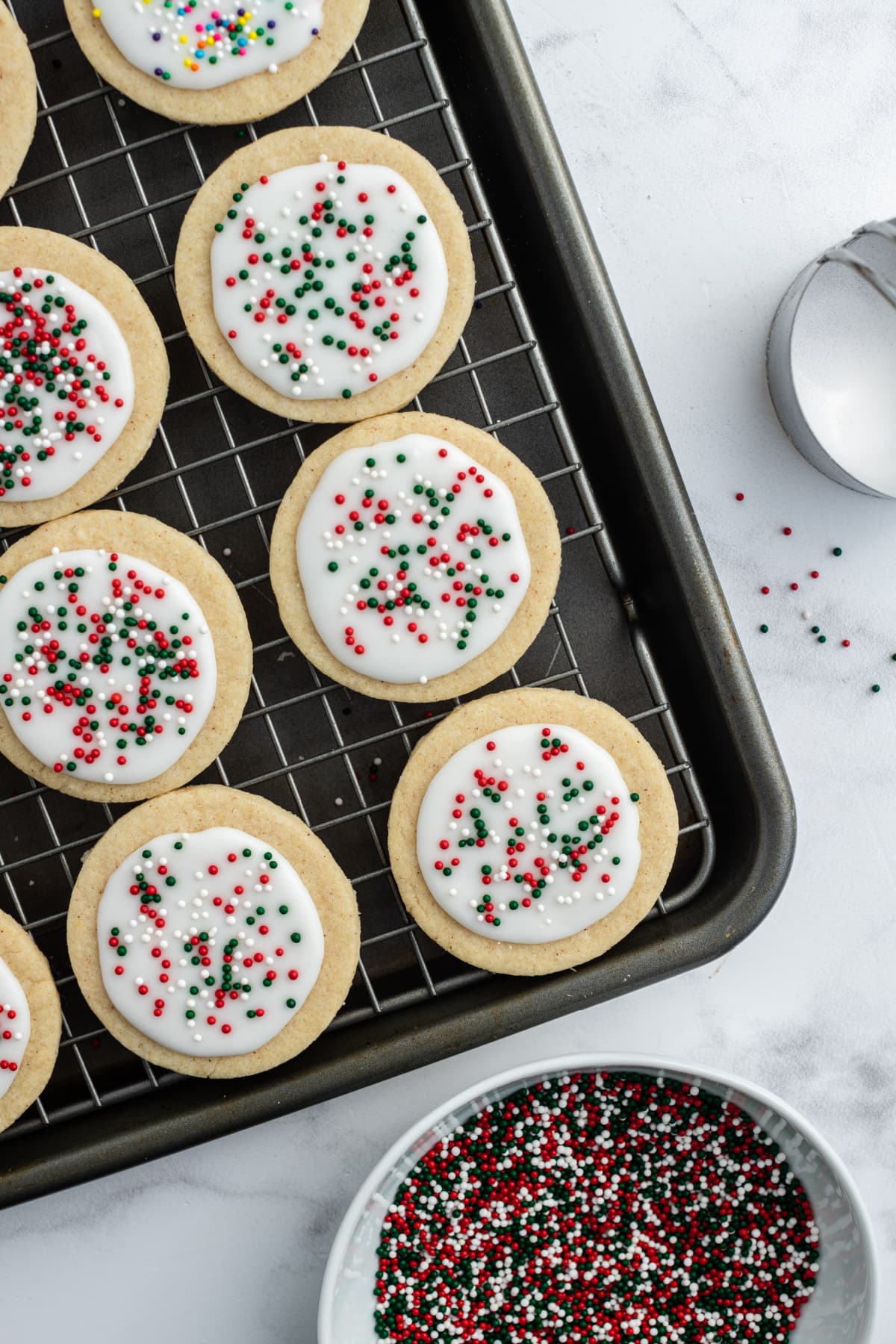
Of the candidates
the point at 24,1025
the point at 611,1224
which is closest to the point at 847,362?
the point at 611,1224

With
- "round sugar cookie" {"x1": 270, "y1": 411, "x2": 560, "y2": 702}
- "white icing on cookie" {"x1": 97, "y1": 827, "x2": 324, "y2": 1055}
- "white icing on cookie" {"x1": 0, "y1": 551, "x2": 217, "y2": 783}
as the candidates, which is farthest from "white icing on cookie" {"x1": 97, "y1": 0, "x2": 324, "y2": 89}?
"white icing on cookie" {"x1": 97, "y1": 827, "x2": 324, "y2": 1055}

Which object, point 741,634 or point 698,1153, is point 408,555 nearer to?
point 741,634

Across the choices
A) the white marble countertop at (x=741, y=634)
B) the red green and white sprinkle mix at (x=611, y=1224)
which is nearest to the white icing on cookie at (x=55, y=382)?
the white marble countertop at (x=741, y=634)

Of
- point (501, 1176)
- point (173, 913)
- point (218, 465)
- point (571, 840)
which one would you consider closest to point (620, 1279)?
point (501, 1176)

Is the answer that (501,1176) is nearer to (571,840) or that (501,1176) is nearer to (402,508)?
(571,840)

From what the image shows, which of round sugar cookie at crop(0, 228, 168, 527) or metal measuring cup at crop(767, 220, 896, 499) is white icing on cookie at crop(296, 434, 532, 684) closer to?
round sugar cookie at crop(0, 228, 168, 527)

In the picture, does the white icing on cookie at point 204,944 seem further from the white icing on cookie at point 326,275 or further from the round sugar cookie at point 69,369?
the white icing on cookie at point 326,275
